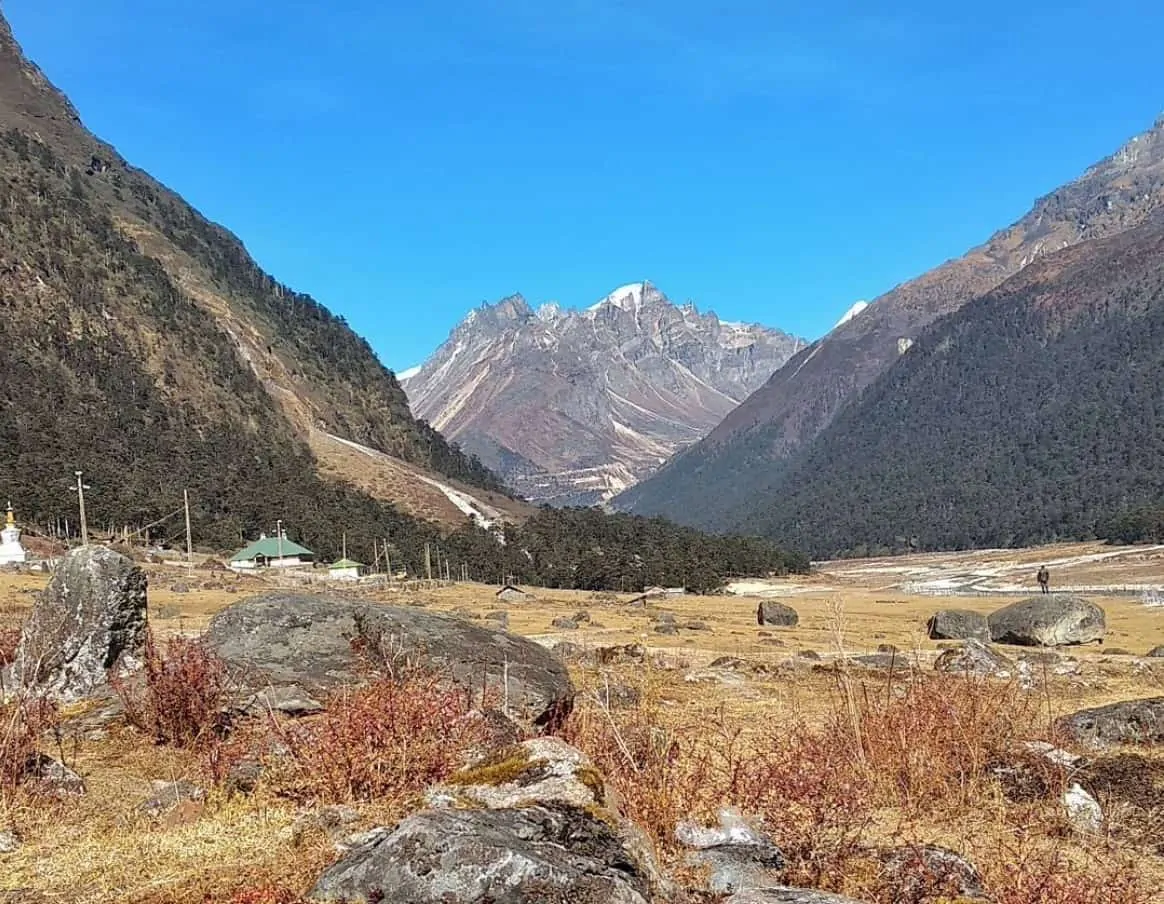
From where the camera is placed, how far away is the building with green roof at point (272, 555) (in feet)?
288

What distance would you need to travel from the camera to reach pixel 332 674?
36.5 ft

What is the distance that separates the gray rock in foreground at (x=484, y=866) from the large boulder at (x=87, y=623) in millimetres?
9292

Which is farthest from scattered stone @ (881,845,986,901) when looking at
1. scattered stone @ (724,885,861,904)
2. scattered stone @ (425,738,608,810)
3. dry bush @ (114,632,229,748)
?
dry bush @ (114,632,229,748)

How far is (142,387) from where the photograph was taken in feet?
454

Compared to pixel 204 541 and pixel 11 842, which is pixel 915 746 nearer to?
pixel 11 842

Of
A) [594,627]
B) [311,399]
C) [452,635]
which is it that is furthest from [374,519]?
→ [452,635]

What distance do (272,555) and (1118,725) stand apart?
87516 mm

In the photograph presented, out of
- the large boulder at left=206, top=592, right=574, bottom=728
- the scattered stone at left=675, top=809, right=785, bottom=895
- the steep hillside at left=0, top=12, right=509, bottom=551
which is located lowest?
the scattered stone at left=675, top=809, right=785, bottom=895

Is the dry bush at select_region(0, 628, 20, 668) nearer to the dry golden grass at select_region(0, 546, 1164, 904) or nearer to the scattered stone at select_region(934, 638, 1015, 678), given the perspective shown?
the dry golden grass at select_region(0, 546, 1164, 904)

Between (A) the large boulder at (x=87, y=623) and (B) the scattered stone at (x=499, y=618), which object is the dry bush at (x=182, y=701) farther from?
(B) the scattered stone at (x=499, y=618)

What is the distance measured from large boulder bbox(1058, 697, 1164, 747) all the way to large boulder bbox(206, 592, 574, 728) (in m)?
6.04

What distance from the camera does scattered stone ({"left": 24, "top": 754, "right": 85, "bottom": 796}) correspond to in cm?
814

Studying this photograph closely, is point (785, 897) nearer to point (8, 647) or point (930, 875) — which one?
point (930, 875)

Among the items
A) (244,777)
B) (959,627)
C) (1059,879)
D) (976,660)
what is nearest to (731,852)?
(1059,879)
